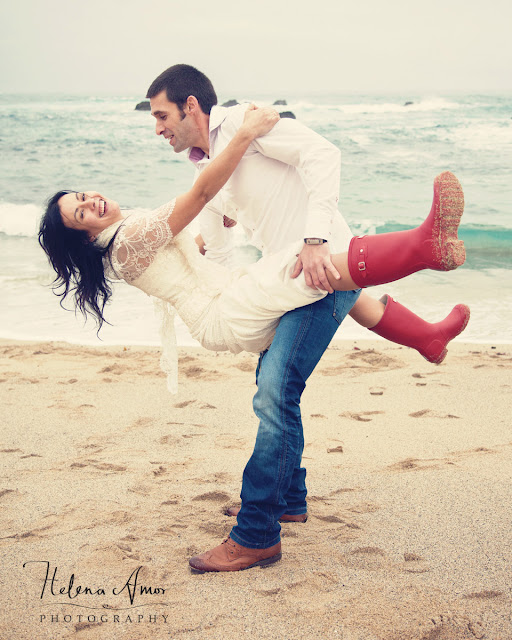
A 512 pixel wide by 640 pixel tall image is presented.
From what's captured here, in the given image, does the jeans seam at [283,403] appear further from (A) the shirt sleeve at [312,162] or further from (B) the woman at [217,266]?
(A) the shirt sleeve at [312,162]

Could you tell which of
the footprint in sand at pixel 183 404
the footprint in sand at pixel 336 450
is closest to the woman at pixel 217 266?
the footprint in sand at pixel 336 450

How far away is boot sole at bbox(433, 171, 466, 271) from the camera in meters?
2.09

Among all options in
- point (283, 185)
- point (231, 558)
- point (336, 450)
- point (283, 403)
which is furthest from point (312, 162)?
point (336, 450)

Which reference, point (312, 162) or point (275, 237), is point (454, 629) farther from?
point (312, 162)

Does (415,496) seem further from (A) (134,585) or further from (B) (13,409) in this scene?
(B) (13,409)

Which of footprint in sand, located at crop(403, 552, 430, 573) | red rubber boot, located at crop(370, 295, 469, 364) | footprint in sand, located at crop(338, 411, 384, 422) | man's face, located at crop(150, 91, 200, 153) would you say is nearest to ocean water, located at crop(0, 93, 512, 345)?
footprint in sand, located at crop(338, 411, 384, 422)

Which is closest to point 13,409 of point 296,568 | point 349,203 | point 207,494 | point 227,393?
point 227,393

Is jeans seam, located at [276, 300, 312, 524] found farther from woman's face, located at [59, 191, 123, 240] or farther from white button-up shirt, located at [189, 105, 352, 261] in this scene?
woman's face, located at [59, 191, 123, 240]

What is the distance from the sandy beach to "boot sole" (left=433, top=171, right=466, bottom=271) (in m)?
1.13

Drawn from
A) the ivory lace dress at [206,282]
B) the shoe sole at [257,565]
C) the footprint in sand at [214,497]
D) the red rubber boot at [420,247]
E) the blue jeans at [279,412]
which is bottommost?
the footprint in sand at [214,497]

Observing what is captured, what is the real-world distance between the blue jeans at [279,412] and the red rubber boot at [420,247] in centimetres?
20

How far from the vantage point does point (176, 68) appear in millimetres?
2551

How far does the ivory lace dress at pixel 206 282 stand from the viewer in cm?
224

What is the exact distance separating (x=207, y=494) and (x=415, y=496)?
99 cm
